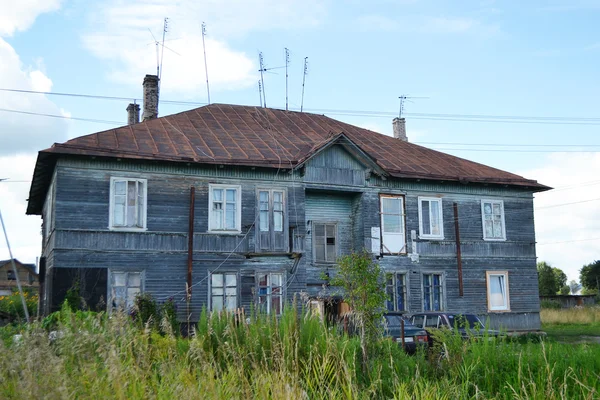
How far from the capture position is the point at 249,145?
2511 cm

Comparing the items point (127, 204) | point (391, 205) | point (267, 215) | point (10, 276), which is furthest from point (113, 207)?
point (10, 276)

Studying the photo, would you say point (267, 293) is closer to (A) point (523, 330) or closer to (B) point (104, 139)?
(B) point (104, 139)

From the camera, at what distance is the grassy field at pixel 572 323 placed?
28.6 m

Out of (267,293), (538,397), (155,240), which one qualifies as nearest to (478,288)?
(267,293)

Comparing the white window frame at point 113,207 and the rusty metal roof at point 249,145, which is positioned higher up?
the rusty metal roof at point 249,145

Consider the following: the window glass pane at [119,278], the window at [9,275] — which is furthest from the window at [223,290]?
the window at [9,275]

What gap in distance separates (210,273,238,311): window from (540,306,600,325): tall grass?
814 inches

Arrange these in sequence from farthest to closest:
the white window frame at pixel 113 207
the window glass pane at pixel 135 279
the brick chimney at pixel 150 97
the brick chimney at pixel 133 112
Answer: the brick chimney at pixel 133 112
the brick chimney at pixel 150 97
the window glass pane at pixel 135 279
the white window frame at pixel 113 207

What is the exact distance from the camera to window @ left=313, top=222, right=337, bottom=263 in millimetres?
25969

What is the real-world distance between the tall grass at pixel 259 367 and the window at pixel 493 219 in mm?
18751

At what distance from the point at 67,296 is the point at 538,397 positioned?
16518 millimetres

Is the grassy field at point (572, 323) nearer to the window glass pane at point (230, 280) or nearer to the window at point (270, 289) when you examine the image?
the window at point (270, 289)

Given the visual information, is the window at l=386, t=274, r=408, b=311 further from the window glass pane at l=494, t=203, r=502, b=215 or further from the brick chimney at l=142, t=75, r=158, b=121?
the brick chimney at l=142, t=75, r=158, b=121

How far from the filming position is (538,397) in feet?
24.2
